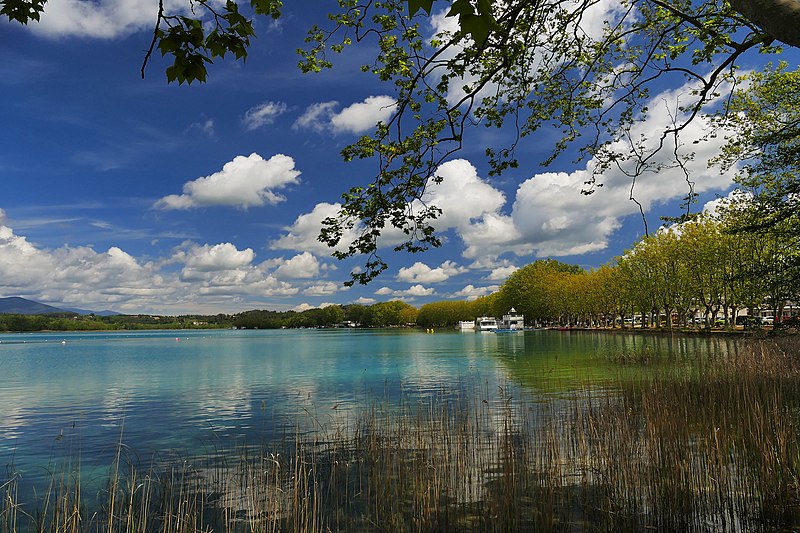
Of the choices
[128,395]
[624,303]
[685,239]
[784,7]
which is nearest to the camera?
[784,7]

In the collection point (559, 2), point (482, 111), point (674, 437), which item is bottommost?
point (674, 437)

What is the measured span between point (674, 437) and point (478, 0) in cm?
650

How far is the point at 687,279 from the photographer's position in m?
52.7

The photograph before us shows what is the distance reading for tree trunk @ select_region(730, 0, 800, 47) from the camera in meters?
3.41

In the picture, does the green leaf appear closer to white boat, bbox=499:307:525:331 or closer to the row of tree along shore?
the row of tree along shore

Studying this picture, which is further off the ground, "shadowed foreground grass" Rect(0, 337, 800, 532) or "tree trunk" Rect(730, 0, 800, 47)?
"tree trunk" Rect(730, 0, 800, 47)

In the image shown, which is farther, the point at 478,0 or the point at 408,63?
the point at 408,63

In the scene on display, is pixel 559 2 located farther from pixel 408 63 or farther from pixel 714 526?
pixel 714 526

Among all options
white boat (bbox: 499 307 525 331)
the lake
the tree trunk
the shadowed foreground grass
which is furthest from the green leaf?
white boat (bbox: 499 307 525 331)

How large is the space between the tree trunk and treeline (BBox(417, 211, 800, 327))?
17.6 ft

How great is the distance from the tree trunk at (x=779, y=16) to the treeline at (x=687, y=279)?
537 centimetres

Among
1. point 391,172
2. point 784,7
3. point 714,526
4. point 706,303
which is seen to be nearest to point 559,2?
point 391,172

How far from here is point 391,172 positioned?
6.18 metres

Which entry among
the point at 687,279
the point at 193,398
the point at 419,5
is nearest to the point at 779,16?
the point at 419,5
